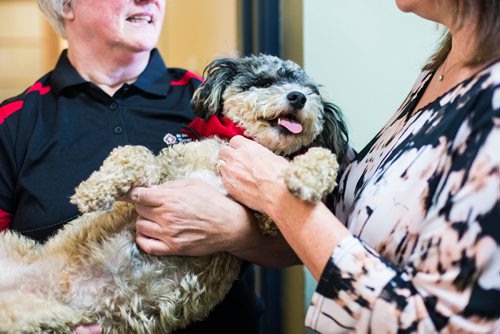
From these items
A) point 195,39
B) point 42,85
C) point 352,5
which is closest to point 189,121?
point 42,85

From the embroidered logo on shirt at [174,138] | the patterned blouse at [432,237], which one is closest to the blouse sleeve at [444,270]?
the patterned blouse at [432,237]

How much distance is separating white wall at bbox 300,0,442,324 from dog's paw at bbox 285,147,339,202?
26.6 inches

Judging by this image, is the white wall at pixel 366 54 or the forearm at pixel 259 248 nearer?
the forearm at pixel 259 248

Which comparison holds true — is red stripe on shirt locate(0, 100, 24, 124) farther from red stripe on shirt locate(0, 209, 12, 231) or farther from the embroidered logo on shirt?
the embroidered logo on shirt

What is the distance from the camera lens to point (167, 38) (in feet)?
12.8

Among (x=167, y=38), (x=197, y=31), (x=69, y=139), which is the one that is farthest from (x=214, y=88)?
(x=167, y=38)

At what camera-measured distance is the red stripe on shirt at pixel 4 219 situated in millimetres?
1611

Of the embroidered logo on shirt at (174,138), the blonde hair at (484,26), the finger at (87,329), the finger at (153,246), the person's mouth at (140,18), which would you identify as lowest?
the finger at (87,329)

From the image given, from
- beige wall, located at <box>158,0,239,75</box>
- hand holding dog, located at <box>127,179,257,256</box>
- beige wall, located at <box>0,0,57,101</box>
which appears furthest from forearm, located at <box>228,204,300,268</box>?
beige wall, located at <box>0,0,57,101</box>

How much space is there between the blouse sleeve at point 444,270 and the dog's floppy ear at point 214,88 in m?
0.63

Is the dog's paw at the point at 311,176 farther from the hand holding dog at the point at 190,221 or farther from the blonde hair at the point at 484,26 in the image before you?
the blonde hair at the point at 484,26

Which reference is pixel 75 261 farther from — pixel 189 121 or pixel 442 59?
pixel 442 59

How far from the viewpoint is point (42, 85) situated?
1738 millimetres

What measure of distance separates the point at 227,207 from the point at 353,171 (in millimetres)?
310
